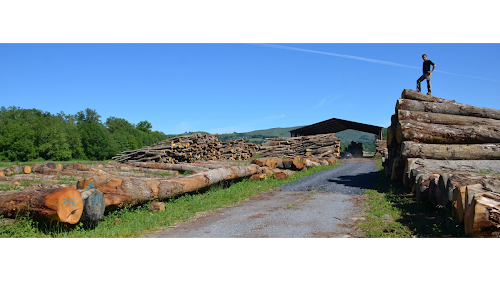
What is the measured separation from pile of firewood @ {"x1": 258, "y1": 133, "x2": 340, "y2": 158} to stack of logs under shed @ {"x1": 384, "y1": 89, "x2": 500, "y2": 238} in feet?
40.3

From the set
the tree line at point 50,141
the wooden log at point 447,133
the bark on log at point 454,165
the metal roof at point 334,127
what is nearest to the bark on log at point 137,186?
the bark on log at point 454,165

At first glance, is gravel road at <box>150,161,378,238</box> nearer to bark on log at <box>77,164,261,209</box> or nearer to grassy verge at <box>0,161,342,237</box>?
grassy verge at <box>0,161,342,237</box>

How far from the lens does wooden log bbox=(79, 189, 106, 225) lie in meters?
5.72

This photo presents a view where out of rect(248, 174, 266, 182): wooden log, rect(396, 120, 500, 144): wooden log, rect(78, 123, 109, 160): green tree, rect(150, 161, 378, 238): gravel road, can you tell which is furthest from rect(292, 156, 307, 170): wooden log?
rect(78, 123, 109, 160): green tree

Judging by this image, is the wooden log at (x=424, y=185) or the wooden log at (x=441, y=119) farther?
the wooden log at (x=441, y=119)

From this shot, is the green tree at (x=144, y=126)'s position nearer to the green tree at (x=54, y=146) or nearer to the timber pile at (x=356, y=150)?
the green tree at (x=54, y=146)

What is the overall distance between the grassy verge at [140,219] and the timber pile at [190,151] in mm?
10425

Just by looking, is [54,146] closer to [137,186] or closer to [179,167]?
[179,167]

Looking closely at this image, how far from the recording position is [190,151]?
21219mm

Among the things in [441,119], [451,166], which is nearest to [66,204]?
[451,166]

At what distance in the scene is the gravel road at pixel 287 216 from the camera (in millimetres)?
5289

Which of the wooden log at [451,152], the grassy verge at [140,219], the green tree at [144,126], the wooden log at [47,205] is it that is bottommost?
the grassy verge at [140,219]
